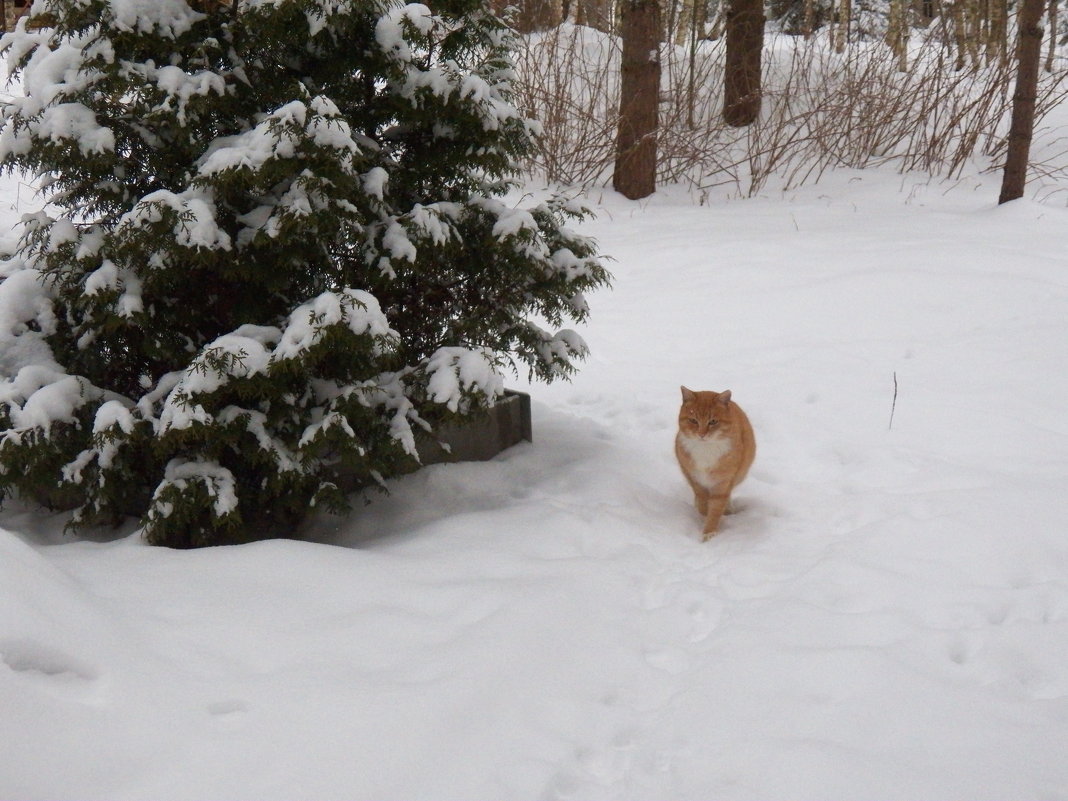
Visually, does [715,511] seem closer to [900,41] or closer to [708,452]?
[708,452]

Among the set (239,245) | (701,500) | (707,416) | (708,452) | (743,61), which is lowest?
(701,500)

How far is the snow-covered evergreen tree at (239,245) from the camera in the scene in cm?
329

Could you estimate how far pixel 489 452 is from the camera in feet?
15.8

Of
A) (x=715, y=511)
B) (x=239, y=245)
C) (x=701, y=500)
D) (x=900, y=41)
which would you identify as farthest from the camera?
(x=900, y=41)

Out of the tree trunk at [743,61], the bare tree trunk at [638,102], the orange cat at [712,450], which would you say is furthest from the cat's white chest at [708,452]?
the tree trunk at [743,61]

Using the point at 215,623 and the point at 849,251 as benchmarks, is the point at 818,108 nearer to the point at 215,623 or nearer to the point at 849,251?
the point at 849,251

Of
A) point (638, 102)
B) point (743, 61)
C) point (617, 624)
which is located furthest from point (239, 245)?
point (743, 61)

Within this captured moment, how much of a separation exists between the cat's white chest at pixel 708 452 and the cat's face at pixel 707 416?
28mm

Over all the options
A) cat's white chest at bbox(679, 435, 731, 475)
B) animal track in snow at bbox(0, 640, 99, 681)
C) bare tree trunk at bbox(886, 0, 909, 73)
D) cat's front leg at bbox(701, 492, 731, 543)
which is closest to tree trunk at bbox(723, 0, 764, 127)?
bare tree trunk at bbox(886, 0, 909, 73)

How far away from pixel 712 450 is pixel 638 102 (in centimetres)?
686

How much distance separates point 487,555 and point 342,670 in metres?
1.04

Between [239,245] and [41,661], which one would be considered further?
[239,245]

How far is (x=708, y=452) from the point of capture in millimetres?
4207

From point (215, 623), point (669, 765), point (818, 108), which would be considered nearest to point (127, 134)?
point (215, 623)
